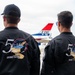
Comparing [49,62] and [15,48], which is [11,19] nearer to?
[15,48]

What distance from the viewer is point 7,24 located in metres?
3.96

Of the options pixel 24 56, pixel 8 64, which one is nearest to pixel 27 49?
pixel 24 56

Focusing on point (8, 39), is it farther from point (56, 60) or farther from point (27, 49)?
point (56, 60)

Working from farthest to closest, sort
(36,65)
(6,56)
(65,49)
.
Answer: (65,49), (36,65), (6,56)

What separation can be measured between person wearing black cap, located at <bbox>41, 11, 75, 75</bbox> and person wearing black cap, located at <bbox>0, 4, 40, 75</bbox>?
1.20 ft

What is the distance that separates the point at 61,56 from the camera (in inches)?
174

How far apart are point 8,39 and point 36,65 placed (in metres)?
0.62

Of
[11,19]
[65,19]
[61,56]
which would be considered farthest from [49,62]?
[11,19]

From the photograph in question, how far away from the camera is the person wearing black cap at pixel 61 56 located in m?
4.42

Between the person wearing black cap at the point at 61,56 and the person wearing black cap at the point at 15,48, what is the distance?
365mm

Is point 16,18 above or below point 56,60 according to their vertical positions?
above

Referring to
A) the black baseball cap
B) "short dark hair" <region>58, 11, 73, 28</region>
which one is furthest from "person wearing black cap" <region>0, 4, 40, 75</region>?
"short dark hair" <region>58, 11, 73, 28</region>

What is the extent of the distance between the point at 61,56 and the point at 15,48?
34.3 inches

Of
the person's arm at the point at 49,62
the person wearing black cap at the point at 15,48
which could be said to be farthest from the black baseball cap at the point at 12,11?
the person's arm at the point at 49,62
